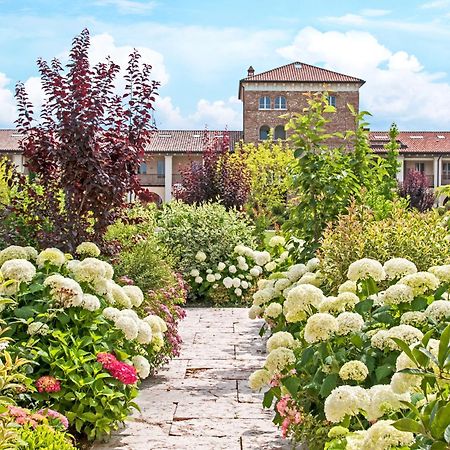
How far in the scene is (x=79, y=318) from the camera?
505 centimetres

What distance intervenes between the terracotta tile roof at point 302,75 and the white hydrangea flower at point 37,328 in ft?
152

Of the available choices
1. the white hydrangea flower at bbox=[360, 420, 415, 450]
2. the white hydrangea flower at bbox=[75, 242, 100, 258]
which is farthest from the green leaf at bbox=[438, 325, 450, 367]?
the white hydrangea flower at bbox=[75, 242, 100, 258]

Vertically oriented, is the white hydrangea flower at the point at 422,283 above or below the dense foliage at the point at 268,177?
below

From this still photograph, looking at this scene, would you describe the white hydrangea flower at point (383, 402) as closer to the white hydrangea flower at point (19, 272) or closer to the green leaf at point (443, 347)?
the green leaf at point (443, 347)

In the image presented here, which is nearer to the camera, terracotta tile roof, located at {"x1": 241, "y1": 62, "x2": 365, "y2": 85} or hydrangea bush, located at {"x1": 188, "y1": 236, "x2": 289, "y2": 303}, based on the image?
hydrangea bush, located at {"x1": 188, "y1": 236, "x2": 289, "y2": 303}

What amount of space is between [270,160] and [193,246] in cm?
1277

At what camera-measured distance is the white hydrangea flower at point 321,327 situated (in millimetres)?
4074

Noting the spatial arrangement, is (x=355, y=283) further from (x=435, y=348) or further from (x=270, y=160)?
(x=270, y=160)

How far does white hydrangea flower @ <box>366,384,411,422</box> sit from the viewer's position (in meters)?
3.05

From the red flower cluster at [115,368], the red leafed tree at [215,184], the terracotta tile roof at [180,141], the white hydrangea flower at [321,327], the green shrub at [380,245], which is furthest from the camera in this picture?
the terracotta tile roof at [180,141]

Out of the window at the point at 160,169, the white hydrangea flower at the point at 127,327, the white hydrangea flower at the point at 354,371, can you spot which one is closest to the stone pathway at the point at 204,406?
the white hydrangea flower at the point at 127,327

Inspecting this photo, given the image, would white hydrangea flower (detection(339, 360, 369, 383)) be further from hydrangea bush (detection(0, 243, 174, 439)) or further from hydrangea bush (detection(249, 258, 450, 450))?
hydrangea bush (detection(0, 243, 174, 439))

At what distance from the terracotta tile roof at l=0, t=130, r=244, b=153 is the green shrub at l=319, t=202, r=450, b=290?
136ft

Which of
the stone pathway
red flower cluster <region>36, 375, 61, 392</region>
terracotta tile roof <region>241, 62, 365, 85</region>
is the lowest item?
the stone pathway
